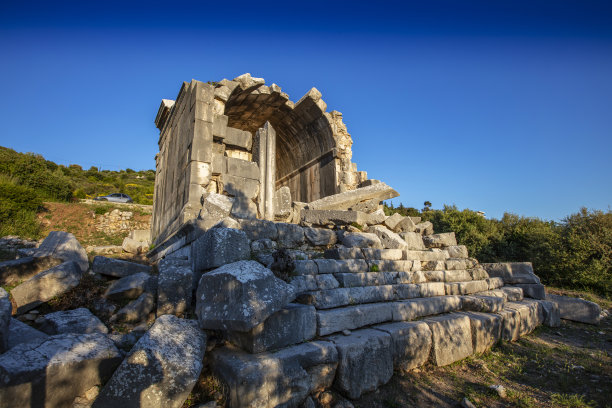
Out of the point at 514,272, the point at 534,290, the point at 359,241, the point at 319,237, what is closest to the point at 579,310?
the point at 534,290

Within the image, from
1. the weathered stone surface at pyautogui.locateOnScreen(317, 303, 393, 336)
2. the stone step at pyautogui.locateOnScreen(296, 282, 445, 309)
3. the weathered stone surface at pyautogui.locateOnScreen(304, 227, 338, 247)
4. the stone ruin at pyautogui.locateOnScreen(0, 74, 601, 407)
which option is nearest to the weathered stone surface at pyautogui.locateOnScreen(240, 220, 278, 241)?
the stone ruin at pyautogui.locateOnScreen(0, 74, 601, 407)

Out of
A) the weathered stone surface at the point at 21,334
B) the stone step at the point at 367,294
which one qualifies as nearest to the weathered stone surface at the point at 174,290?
the weathered stone surface at the point at 21,334

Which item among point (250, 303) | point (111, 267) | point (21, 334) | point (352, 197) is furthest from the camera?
point (352, 197)

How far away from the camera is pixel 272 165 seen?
7047 millimetres

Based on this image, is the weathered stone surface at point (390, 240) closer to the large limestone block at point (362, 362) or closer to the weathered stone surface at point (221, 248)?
the large limestone block at point (362, 362)

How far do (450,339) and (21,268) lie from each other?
5.68 meters

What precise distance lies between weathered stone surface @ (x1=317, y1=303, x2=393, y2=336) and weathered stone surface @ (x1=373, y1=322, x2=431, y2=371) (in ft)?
0.40

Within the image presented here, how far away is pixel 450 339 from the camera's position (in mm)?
3766

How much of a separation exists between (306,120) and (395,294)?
694 cm

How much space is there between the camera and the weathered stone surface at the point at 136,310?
124 inches

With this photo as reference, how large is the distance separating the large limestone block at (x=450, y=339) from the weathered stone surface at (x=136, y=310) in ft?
10.9

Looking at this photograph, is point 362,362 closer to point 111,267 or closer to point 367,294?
point 367,294

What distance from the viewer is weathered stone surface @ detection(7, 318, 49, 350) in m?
2.42

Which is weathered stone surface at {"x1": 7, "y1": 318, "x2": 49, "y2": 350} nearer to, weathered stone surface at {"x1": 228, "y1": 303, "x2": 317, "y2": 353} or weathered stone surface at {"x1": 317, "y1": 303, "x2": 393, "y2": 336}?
weathered stone surface at {"x1": 228, "y1": 303, "x2": 317, "y2": 353}
